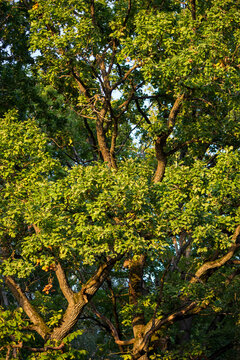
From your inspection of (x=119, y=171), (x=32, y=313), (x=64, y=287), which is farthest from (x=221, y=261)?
(x=32, y=313)

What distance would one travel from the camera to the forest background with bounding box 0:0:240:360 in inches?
468

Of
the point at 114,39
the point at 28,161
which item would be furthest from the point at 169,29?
the point at 28,161

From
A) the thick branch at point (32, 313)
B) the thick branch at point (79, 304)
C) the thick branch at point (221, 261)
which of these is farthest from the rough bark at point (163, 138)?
the thick branch at point (32, 313)

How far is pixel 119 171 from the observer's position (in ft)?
43.3

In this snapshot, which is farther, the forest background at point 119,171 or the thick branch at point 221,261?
the thick branch at point 221,261

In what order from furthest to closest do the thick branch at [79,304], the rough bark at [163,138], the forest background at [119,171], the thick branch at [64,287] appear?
the rough bark at [163,138], the thick branch at [64,287], the thick branch at [79,304], the forest background at [119,171]

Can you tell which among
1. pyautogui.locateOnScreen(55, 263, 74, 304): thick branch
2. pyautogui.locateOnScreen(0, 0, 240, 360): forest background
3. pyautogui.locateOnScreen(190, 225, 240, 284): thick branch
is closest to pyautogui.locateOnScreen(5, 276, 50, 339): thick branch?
pyautogui.locateOnScreen(0, 0, 240, 360): forest background

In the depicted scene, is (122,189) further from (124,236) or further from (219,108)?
(219,108)

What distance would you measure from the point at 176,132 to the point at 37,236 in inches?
355

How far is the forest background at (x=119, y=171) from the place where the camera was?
39.0 ft

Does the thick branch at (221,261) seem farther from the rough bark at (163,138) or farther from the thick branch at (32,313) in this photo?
the thick branch at (32,313)

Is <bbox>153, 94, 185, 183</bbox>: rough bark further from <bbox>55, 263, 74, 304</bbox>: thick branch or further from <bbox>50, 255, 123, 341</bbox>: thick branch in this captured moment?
<bbox>55, 263, 74, 304</bbox>: thick branch

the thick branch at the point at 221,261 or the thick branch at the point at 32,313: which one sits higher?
the thick branch at the point at 32,313

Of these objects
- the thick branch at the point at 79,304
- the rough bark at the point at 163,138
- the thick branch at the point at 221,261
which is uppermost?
the rough bark at the point at 163,138
